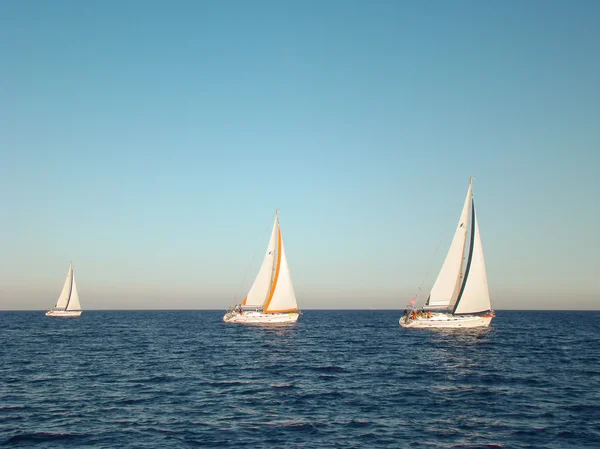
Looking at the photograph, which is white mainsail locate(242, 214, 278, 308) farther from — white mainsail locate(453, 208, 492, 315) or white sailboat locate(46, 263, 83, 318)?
white sailboat locate(46, 263, 83, 318)

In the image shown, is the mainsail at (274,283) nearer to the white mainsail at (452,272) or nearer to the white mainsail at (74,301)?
the white mainsail at (452,272)

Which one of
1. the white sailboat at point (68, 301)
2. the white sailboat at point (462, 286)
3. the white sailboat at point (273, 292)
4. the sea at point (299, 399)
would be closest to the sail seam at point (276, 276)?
the white sailboat at point (273, 292)

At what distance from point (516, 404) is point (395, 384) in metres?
7.65

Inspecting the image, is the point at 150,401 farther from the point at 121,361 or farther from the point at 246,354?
the point at 246,354

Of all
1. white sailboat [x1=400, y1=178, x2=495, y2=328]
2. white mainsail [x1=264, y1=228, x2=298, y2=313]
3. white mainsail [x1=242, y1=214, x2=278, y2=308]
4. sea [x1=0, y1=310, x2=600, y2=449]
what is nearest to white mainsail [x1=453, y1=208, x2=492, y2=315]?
white sailboat [x1=400, y1=178, x2=495, y2=328]

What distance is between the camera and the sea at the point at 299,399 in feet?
69.5

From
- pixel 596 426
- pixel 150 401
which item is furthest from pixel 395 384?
pixel 150 401

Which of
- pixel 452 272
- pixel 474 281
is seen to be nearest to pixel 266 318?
pixel 452 272

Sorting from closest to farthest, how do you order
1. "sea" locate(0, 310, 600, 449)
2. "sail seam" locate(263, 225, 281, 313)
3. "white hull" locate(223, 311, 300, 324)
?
"sea" locate(0, 310, 600, 449) < "sail seam" locate(263, 225, 281, 313) < "white hull" locate(223, 311, 300, 324)

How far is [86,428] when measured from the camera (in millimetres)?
22359

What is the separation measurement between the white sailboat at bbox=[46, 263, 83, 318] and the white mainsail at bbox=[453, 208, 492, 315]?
103801mm

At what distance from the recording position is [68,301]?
13950 centimetres

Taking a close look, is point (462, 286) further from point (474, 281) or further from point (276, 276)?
point (276, 276)

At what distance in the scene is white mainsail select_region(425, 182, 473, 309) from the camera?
7144 centimetres
